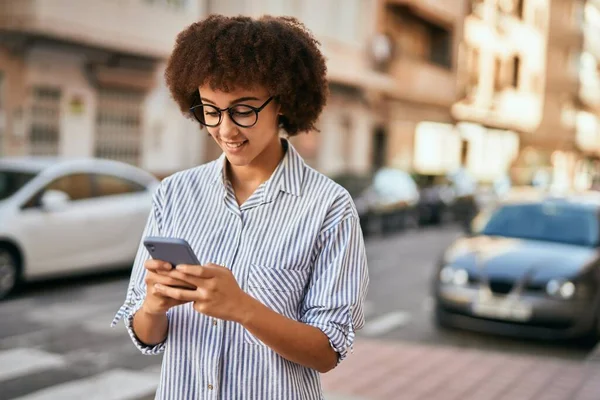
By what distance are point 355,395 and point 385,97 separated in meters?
26.2

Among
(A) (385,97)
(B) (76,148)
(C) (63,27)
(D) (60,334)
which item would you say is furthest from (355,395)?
(A) (385,97)

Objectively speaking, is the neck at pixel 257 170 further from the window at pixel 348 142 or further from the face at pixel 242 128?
the window at pixel 348 142

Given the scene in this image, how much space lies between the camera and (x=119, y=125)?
1867cm

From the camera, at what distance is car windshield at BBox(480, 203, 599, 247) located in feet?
31.2

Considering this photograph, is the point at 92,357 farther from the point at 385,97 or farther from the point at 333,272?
the point at 385,97

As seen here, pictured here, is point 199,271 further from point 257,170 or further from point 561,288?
point 561,288

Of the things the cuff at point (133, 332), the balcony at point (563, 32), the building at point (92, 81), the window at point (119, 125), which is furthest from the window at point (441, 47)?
the cuff at point (133, 332)

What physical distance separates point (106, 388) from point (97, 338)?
1792mm

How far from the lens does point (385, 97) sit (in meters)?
31.7

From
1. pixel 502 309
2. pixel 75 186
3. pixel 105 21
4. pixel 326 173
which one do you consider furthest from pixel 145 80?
pixel 502 309

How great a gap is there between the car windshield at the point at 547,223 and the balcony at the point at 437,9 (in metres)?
22.0

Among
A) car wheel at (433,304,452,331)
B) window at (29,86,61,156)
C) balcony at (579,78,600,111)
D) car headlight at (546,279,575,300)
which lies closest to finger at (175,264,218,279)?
car headlight at (546,279,575,300)

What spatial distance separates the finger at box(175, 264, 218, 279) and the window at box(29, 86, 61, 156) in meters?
15.1

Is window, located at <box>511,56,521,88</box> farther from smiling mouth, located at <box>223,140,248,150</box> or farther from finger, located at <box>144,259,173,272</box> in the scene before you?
finger, located at <box>144,259,173,272</box>
